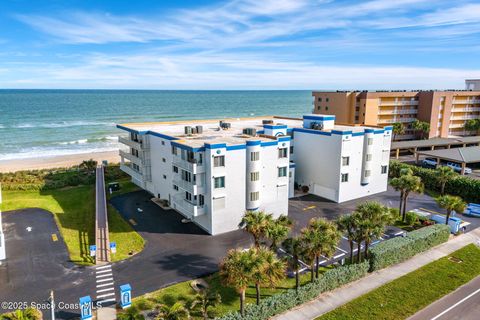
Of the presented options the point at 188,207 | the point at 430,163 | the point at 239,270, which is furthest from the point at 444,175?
the point at 239,270

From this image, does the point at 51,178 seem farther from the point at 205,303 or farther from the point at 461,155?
the point at 461,155

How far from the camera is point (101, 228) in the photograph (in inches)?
1495

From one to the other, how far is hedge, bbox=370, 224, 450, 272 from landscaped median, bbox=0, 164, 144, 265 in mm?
22781

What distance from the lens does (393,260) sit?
31.6 meters

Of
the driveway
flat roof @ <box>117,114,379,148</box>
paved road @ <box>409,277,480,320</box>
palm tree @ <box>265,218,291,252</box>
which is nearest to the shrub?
paved road @ <box>409,277,480,320</box>

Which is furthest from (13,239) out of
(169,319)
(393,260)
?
(393,260)

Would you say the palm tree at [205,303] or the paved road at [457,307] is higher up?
the palm tree at [205,303]

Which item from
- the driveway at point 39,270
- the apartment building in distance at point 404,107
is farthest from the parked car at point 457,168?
the driveway at point 39,270

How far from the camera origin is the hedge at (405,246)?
3058cm

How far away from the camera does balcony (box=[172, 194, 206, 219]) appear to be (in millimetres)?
38344

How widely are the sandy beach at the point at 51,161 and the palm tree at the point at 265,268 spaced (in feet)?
215

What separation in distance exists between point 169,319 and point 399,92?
8837 centimetres

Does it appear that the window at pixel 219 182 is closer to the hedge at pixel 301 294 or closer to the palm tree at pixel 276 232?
the palm tree at pixel 276 232

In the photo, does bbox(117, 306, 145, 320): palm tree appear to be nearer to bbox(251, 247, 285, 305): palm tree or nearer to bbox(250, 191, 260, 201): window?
bbox(251, 247, 285, 305): palm tree
